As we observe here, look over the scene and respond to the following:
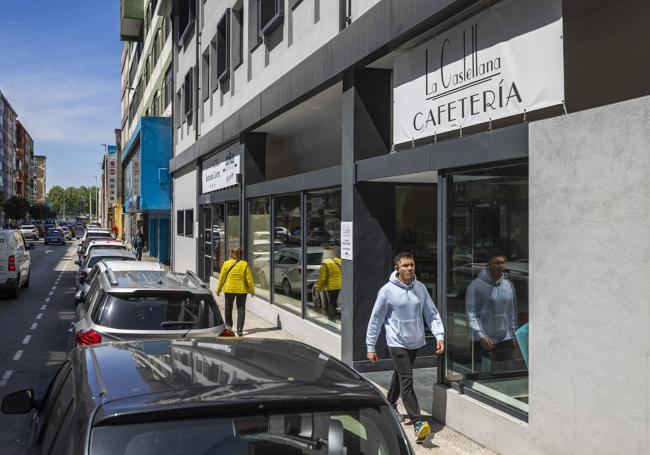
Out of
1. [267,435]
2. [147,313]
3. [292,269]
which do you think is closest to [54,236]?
[292,269]

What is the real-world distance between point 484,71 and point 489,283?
7.12 ft

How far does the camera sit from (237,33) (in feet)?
54.6

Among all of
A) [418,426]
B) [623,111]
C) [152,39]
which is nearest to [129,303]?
[418,426]

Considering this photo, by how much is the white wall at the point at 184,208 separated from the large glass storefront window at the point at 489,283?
16794 millimetres

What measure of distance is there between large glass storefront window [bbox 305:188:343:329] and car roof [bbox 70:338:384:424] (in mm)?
7061

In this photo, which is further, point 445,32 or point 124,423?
point 445,32

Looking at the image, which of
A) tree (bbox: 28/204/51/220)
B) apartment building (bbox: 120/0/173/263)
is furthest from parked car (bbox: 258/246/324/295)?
tree (bbox: 28/204/51/220)

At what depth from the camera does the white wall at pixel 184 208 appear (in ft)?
77.9

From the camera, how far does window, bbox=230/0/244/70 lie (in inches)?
649

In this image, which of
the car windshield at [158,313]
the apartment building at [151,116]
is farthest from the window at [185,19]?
the car windshield at [158,313]

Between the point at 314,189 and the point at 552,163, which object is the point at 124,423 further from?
the point at 314,189

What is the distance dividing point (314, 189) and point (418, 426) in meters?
5.99

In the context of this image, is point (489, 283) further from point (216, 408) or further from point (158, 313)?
point (216, 408)

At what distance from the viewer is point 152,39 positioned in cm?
3631
